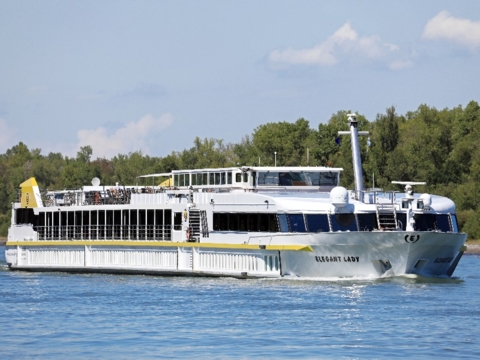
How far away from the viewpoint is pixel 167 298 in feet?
142

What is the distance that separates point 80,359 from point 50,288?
18.8m

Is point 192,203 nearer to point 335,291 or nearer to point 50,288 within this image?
point 50,288

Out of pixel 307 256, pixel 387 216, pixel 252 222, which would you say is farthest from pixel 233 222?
pixel 387 216

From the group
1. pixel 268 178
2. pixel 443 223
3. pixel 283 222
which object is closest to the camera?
pixel 283 222

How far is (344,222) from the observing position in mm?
45906

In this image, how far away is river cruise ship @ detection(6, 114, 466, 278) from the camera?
45.6 metres

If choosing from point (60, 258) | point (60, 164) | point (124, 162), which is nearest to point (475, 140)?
point (124, 162)

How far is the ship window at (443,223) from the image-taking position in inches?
1873

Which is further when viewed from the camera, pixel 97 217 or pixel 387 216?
pixel 97 217

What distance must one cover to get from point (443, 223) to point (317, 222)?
5.58 metres

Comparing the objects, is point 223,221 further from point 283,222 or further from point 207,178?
point 207,178

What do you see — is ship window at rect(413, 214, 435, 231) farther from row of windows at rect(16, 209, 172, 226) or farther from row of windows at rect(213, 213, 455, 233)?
row of windows at rect(16, 209, 172, 226)

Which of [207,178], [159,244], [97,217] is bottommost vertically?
[159,244]

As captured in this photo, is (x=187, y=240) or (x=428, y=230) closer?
(x=428, y=230)
